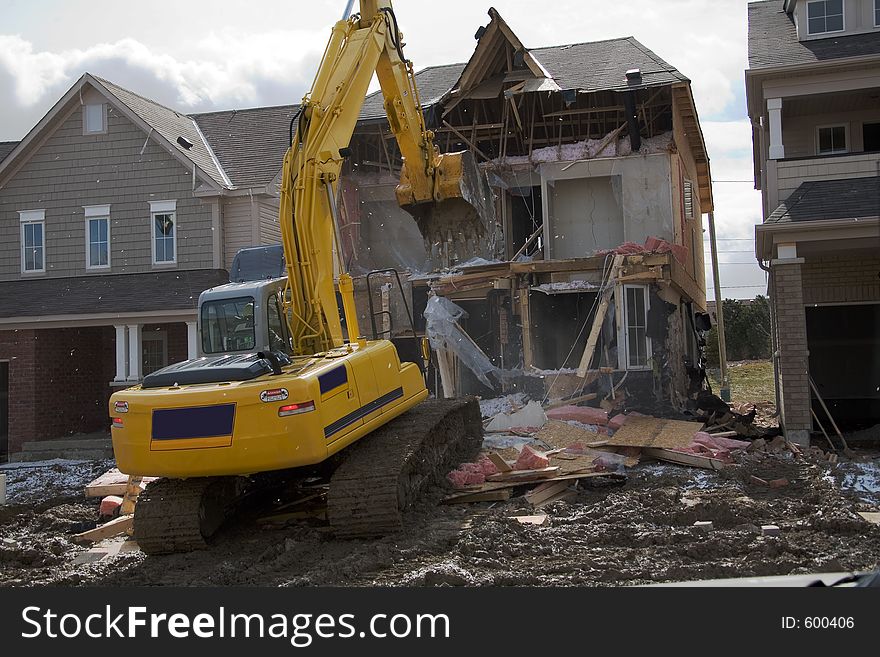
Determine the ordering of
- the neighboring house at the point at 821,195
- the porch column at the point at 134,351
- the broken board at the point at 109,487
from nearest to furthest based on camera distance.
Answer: the broken board at the point at 109,487
the neighboring house at the point at 821,195
the porch column at the point at 134,351

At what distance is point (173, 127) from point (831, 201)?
1566 cm

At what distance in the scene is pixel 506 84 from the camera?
64.6 feet

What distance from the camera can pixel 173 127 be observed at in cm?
2297

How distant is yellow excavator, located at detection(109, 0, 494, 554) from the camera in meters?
8.18

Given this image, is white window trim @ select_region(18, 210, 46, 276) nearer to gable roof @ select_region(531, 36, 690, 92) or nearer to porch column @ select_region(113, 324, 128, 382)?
porch column @ select_region(113, 324, 128, 382)

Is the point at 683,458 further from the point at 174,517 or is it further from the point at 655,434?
the point at 174,517

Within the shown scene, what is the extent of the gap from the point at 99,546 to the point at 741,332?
30.9 metres

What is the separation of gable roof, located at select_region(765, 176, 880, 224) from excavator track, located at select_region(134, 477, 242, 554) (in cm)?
914

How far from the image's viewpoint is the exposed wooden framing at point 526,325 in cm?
1708

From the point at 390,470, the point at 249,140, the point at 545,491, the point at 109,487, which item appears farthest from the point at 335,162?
the point at 249,140

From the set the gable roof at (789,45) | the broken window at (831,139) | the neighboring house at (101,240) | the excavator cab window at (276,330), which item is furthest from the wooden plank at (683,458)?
the neighboring house at (101,240)

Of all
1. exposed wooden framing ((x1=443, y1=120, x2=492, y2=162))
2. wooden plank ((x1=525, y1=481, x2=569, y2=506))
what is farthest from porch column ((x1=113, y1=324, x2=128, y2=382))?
wooden plank ((x1=525, y1=481, x2=569, y2=506))

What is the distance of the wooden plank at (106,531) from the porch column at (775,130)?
11.3 m

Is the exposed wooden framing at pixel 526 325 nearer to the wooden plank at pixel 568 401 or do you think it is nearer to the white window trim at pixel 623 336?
the wooden plank at pixel 568 401
